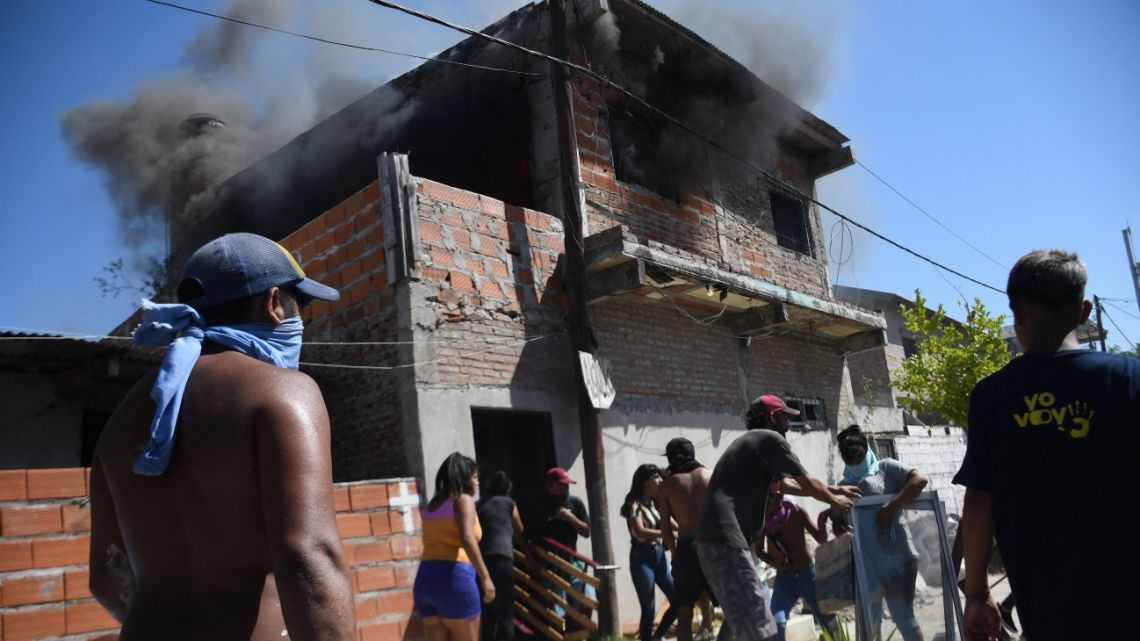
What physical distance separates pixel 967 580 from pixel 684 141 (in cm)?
917

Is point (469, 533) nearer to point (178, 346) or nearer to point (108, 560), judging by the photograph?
point (108, 560)

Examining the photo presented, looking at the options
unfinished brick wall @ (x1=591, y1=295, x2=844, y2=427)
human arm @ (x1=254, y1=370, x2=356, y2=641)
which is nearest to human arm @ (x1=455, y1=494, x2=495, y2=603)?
unfinished brick wall @ (x1=591, y1=295, x2=844, y2=427)

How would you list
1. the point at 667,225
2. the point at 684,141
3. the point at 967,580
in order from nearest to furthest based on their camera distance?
the point at 967,580 < the point at 667,225 < the point at 684,141

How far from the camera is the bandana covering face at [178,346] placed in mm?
1538

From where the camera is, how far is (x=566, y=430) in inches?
322

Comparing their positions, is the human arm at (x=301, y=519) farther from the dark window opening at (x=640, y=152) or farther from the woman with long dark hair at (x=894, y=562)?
the dark window opening at (x=640, y=152)

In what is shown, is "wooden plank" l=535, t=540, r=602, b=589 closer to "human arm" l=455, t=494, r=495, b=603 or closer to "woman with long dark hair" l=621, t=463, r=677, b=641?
"woman with long dark hair" l=621, t=463, r=677, b=641

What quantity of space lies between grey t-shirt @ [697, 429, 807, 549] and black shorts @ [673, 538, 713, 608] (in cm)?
118

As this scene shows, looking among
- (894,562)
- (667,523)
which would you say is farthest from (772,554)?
(894,562)

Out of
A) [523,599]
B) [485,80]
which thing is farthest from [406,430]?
[485,80]

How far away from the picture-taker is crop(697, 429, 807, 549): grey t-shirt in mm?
4688

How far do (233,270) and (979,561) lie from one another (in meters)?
2.33

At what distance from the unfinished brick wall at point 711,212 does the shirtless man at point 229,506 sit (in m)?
7.15

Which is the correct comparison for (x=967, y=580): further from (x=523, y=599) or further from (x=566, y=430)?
(x=566, y=430)
